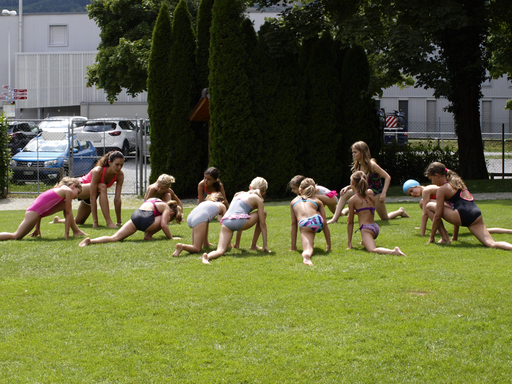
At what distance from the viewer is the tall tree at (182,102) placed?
17922mm

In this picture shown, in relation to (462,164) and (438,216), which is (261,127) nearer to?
(462,164)

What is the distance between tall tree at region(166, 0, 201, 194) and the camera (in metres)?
17.9

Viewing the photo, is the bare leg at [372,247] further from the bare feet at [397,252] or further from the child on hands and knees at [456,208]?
the child on hands and knees at [456,208]

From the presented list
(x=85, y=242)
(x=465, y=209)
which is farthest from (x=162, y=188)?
(x=465, y=209)

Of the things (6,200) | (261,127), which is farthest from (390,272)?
(6,200)

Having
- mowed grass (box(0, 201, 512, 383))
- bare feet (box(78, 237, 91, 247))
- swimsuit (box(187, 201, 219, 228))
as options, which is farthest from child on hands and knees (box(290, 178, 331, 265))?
bare feet (box(78, 237, 91, 247))

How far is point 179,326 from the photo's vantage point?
530cm

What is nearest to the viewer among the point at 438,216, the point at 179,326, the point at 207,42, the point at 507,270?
the point at 179,326

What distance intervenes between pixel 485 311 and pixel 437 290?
28.2 inches

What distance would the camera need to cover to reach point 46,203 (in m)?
9.64

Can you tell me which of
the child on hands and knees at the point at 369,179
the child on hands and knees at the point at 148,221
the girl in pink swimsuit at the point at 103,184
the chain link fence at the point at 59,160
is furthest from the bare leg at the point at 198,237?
the chain link fence at the point at 59,160

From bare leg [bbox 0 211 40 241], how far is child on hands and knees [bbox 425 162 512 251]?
624 cm

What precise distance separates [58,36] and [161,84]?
34.5m

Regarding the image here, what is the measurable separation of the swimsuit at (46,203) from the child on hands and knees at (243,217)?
10.2 ft
